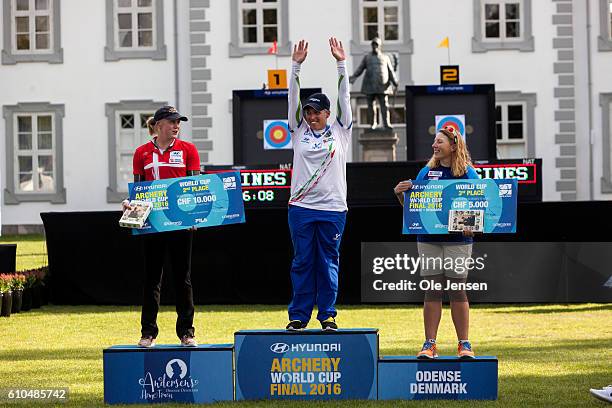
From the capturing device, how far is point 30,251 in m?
24.2

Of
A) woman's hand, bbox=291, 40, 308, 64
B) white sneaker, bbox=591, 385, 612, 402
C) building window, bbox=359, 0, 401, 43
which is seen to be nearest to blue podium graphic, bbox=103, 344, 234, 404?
woman's hand, bbox=291, 40, 308, 64

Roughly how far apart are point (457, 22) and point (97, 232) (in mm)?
18518

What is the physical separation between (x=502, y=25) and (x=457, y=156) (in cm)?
2465

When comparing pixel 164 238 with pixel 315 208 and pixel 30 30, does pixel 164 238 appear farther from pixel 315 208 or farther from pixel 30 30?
pixel 30 30

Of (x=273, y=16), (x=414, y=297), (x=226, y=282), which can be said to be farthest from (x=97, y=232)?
(x=273, y=16)

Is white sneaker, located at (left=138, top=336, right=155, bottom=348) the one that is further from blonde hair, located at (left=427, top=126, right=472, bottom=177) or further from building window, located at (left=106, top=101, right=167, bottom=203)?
building window, located at (left=106, top=101, right=167, bottom=203)

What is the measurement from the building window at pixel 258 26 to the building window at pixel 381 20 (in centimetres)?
191

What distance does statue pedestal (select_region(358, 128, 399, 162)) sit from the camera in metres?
28.0

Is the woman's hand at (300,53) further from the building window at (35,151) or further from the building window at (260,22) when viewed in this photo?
the building window at (35,151)

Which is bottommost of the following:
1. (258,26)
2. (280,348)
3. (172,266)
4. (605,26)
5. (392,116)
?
(280,348)

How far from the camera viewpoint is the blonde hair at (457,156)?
372 inches

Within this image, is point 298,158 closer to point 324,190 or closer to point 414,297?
point 324,190

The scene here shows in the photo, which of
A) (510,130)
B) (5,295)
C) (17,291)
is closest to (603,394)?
(5,295)

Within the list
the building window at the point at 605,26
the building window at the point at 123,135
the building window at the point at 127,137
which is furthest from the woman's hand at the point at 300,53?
the building window at the point at 605,26
